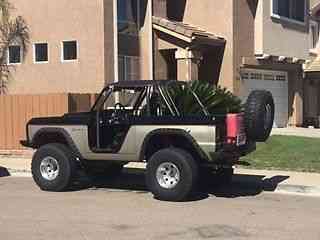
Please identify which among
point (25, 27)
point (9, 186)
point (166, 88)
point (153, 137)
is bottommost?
point (9, 186)

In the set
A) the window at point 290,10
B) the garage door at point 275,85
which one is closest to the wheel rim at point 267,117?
the garage door at point 275,85

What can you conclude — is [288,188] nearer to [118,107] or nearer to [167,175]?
[167,175]

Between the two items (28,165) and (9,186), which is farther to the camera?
(28,165)

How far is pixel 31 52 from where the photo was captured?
23609mm

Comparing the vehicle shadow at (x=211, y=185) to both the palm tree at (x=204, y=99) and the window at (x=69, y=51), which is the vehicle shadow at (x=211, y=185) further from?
the window at (x=69, y=51)

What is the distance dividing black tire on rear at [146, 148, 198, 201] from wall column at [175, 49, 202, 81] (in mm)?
12260

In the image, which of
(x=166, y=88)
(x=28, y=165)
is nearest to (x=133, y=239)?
(x=166, y=88)

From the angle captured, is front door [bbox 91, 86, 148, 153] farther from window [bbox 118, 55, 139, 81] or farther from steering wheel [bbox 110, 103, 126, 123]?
window [bbox 118, 55, 139, 81]

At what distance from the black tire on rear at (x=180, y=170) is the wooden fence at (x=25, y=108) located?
7152 mm

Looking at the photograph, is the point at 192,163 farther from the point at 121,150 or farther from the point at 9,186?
the point at 9,186

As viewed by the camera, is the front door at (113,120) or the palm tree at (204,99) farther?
the front door at (113,120)

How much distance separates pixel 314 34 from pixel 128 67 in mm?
13807

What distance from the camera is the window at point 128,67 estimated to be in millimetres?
23203

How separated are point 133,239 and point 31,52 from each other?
16063 millimetres
